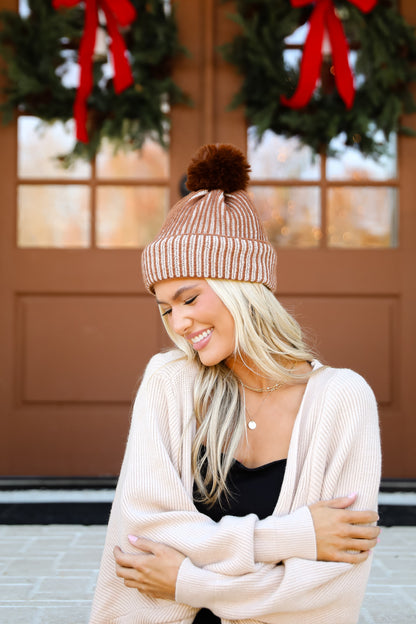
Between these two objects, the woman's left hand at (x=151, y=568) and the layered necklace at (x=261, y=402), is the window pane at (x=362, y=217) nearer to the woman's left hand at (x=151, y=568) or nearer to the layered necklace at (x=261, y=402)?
the layered necklace at (x=261, y=402)

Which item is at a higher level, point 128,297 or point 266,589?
point 128,297

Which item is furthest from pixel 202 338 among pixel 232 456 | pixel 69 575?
pixel 69 575

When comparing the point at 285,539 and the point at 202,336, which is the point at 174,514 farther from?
the point at 202,336

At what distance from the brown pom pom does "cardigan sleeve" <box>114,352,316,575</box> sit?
45cm

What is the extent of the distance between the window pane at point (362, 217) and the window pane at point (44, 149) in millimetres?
1331

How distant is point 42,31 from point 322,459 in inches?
112

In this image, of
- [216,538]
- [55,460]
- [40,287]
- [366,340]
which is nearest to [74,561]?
[55,460]

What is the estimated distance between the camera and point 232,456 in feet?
5.17

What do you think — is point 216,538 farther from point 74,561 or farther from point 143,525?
point 74,561

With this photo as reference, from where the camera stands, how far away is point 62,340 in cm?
369

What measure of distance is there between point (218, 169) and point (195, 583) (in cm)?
90

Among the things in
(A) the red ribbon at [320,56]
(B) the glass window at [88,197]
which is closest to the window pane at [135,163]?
(B) the glass window at [88,197]

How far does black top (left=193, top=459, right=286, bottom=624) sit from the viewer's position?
1554 mm

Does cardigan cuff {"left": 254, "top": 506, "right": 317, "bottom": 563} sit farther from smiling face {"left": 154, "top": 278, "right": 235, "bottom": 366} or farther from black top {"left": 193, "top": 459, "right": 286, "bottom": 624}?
smiling face {"left": 154, "top": 278, "right": 235, "bottom": 366}
